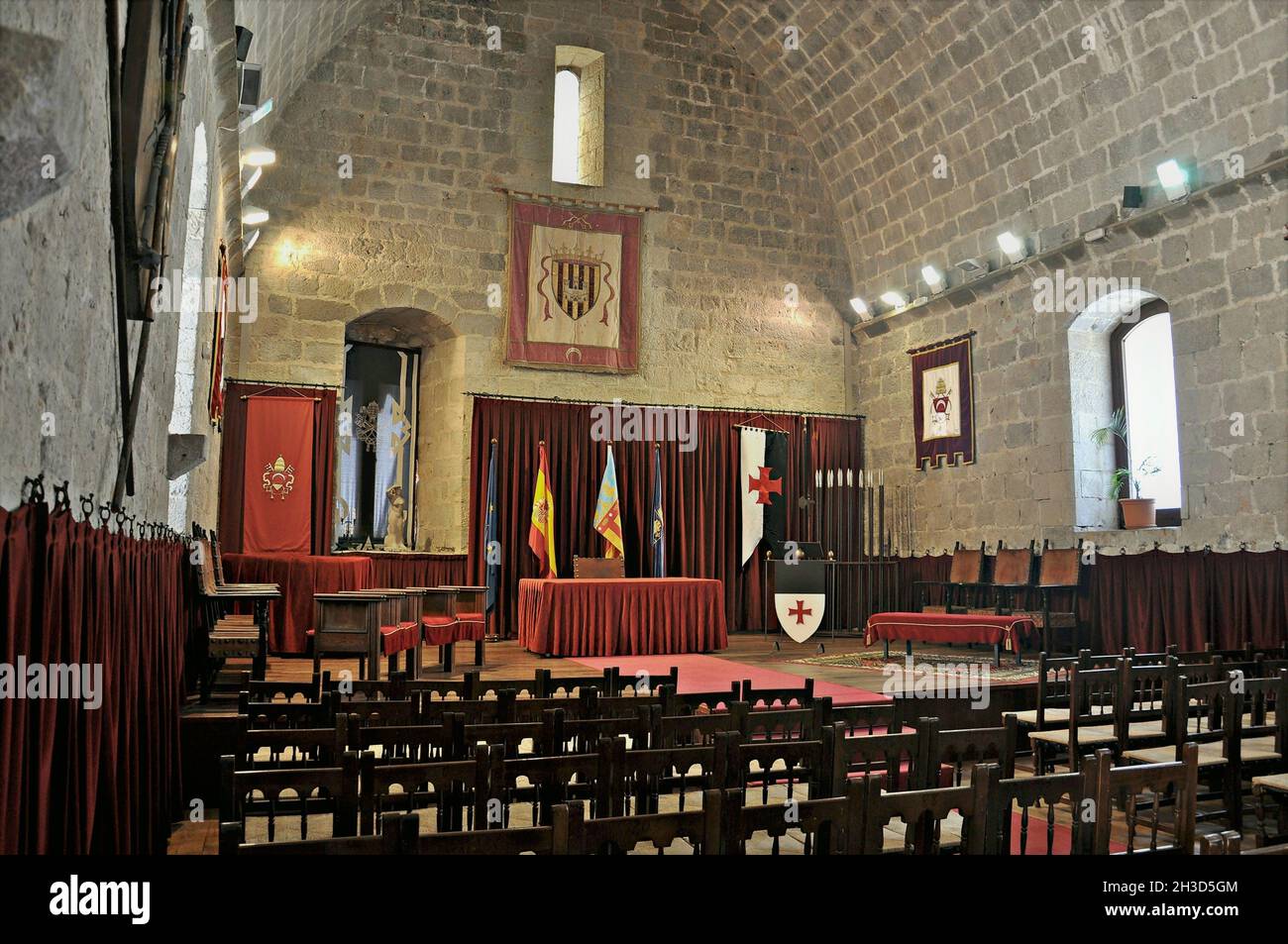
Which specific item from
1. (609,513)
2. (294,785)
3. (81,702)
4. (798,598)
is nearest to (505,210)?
(609,513)

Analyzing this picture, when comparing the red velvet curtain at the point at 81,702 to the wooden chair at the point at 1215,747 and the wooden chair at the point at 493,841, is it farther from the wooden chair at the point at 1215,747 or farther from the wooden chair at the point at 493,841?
the wooden chair at the point at 1215,747

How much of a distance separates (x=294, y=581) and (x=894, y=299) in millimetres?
7634

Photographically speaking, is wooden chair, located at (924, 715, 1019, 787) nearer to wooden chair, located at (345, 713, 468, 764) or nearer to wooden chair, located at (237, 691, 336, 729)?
wooden chair, located at (345, 713, 468, 764)

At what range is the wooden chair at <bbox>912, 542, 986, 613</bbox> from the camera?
1039 cm

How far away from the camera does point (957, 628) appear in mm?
8641

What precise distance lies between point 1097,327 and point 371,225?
25.1ft

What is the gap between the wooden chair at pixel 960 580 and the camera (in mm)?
10391

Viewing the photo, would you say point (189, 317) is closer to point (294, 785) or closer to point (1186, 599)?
point (294, 785)

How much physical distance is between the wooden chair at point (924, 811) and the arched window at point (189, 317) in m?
5.23

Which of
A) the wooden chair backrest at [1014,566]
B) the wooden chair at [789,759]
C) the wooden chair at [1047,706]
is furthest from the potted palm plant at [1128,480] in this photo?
the wooden chair at [789,759]

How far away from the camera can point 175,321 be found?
197 inches

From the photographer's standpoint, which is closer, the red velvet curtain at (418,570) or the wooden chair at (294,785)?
the wooden chair at (294,785)

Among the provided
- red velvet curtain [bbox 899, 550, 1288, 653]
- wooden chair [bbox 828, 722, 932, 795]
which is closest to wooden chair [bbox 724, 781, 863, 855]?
wooden chair [bbox 828, 722, 932, 795]
